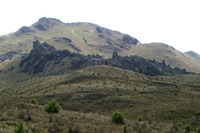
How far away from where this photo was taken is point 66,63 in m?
148

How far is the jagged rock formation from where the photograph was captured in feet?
447

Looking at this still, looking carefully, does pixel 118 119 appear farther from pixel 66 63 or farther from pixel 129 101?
pixel 66 63

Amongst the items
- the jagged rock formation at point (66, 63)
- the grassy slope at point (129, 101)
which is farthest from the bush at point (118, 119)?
the jagged rock formation at point (66, 63)

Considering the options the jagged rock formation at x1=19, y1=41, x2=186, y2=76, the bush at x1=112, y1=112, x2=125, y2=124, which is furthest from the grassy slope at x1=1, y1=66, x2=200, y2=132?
the jagged rock formation at x1=19, y1=41, x2=186, y2=76

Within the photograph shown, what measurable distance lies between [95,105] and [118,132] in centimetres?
2955

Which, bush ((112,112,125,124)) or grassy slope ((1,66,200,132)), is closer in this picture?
bush ((112,112,125,124))

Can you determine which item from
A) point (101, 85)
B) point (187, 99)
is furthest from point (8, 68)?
point (187, 99)

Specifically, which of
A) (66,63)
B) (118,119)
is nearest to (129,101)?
(118,119)

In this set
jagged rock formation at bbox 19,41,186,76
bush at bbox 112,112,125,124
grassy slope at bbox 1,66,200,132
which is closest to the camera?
bush at bbox 112,112,125,124

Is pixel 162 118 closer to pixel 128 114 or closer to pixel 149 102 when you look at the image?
pixel 128 114

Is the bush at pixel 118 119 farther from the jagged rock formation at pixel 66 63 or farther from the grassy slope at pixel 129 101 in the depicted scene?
the jagged rock formation at pixel 66 63

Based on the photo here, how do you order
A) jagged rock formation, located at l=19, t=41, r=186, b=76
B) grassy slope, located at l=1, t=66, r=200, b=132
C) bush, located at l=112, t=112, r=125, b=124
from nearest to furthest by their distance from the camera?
bush, located at l=112, t=112, r=125, b=124
grassy slope, located at l=1, t=66, r=200, b=132
jagged rock formation, located at l=19, t=41, r=186, b=76

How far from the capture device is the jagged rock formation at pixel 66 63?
13638cm

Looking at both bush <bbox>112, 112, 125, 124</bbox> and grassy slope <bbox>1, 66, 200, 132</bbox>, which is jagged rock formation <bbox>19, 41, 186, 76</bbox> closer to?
grassy slope <bbox>1, 66, 200, 132</bbox>
